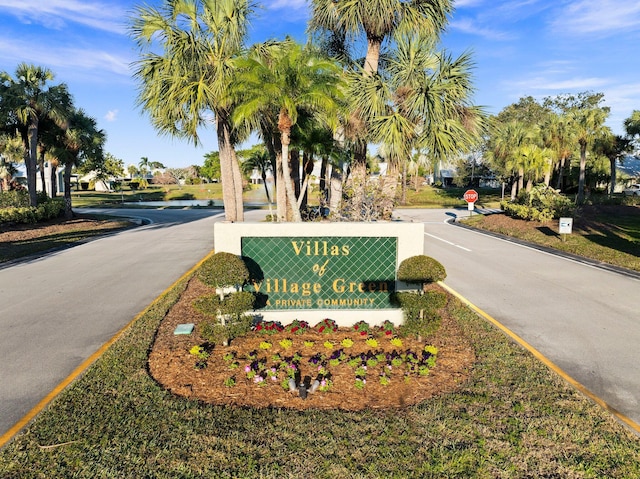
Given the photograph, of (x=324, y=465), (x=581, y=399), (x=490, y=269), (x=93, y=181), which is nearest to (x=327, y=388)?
(x=324, y=465)

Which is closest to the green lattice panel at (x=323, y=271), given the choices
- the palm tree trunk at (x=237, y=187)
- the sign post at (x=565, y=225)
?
the palm tree trunk at (x=237, y=187)

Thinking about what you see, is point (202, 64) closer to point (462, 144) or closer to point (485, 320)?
point (462, 144)

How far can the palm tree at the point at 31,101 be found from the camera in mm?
21328

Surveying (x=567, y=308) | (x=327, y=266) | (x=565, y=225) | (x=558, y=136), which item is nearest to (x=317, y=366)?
(x=327, y=266)

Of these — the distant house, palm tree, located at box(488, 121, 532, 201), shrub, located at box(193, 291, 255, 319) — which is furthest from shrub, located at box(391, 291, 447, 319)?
the distant house

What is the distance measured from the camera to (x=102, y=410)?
457 centimetres

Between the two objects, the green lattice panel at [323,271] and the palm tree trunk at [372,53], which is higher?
the palm tree trunk at [372,53]

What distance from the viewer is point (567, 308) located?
28.2 ft

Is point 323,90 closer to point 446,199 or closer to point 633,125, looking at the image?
point 633,125

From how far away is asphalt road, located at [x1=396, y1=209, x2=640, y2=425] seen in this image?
5.62m

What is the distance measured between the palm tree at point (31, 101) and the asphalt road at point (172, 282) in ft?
31.9

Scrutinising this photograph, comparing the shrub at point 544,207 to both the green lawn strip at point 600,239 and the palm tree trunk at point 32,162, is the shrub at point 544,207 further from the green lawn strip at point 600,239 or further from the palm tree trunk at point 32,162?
the palm tree trunk at point 32,162

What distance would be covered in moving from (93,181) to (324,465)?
86557mm

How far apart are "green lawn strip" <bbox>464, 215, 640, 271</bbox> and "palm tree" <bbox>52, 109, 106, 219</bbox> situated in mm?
23709
